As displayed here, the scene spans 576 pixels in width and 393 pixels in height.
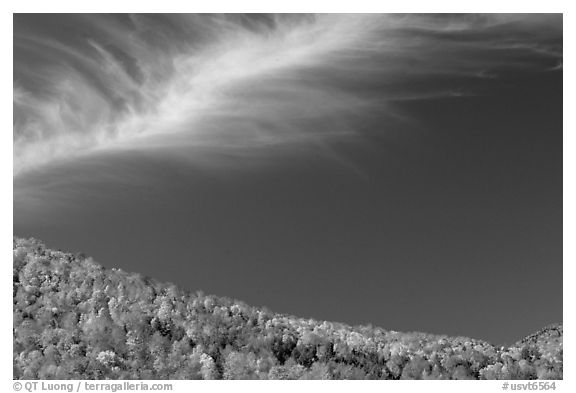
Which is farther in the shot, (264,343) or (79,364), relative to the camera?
(264,343)

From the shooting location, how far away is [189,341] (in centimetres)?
10894

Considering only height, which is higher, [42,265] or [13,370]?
[42,265]

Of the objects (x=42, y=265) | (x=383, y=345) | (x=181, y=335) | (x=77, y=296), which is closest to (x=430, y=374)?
(x=383, y=345)

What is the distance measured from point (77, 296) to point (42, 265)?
27.2 feet

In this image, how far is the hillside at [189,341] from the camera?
87938mm

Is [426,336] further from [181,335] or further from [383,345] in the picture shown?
[181,335]

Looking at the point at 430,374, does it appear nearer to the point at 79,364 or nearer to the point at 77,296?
the point at 79,364

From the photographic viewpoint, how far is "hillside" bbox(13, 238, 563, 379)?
87.9 meters

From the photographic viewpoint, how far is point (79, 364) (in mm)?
82812

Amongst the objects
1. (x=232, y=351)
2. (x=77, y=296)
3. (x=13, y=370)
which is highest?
(x=77, y=296)

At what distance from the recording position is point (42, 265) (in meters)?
113
